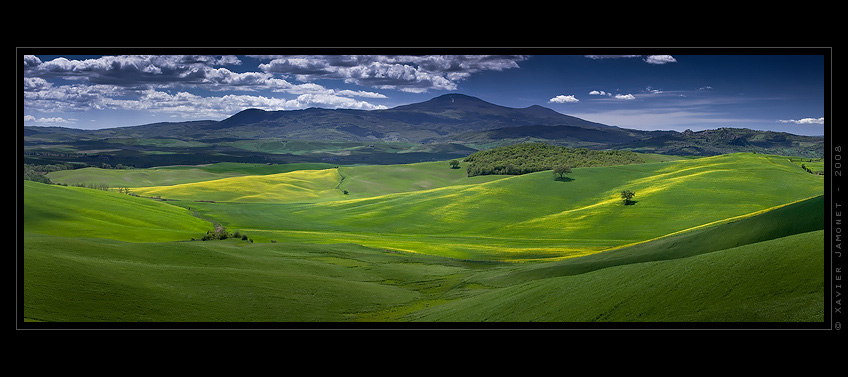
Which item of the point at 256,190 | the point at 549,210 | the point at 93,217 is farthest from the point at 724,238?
the point at 256,190

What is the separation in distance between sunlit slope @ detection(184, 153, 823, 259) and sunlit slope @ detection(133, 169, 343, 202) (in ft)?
34.0

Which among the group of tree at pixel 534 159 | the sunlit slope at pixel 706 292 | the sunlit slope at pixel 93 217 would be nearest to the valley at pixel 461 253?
the sunlit slope at pixel 706 292

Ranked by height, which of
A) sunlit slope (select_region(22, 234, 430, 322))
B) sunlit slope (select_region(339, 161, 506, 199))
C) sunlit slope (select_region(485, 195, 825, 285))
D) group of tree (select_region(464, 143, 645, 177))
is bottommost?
sunlit slope (select_region(22, 234, 430, 322))

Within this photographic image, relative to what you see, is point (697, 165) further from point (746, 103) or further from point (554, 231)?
point (746, 103)

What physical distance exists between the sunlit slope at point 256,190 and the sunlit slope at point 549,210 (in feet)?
34.0

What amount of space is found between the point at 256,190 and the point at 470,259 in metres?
57.4

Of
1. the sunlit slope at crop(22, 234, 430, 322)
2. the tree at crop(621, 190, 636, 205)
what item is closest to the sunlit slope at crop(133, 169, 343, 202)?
the tree at crop(621, 190, 636, 205)

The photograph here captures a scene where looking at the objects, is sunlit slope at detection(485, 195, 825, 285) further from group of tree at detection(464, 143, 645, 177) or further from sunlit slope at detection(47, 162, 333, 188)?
group of tree at detection(464, 143, 645, 177)

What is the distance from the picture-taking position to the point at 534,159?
102 meters

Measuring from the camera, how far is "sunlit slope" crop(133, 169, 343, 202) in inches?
2891

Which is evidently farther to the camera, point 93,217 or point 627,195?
point 627,195

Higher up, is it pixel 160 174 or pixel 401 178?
pixel 160 174

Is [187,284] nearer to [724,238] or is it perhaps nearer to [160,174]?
[724,238]

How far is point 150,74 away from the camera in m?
16.6
